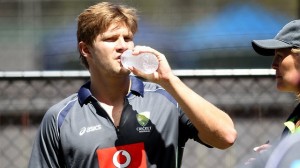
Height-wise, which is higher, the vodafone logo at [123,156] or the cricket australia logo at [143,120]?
Result: the cricket australia logo at [143,120]

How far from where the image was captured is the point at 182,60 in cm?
568

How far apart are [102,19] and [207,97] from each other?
2.15m

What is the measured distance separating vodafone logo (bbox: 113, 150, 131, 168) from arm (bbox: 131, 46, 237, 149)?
34 cm

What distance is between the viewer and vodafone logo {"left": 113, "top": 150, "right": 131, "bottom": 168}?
11.1 feet

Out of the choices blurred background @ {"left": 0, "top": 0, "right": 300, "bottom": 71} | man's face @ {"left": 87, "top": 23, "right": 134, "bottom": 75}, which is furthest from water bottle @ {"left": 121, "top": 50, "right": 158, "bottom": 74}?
blurred background @ {"left": 0, "top": 0, "right": 300, "bottom": 71}

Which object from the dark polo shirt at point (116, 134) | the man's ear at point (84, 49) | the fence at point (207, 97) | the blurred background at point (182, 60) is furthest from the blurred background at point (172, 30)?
the dark polo shirt at point (116, 134)

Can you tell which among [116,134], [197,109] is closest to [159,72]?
[197,109]

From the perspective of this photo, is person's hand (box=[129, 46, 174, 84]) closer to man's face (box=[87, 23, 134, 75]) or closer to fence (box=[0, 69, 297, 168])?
man's face (box=[87, 23, 134, 75])

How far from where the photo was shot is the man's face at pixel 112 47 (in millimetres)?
3434

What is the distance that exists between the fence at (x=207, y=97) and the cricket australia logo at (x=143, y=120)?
196 cm

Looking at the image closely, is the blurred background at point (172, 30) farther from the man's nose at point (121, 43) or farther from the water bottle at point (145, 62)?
the water bottle at point (145, 62)

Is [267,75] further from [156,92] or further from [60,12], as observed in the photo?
[156,92]

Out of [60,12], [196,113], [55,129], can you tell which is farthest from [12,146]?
[196,113]

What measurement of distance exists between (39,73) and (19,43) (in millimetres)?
465
